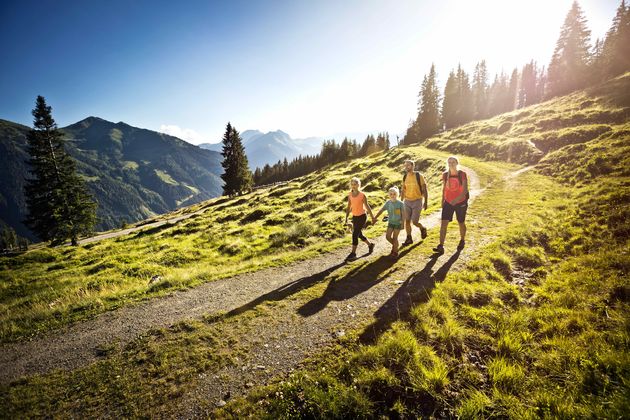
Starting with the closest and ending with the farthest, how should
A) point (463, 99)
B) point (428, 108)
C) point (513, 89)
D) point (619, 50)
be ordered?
point (619, 50) < point (428, 108) < point (463, 99) < point (513, 89)

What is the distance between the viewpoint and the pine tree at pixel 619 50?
5122 centimetres

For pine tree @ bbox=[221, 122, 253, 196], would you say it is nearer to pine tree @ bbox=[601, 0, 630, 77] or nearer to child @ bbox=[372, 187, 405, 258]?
child @ bbox=[372, 187, 405, 258]

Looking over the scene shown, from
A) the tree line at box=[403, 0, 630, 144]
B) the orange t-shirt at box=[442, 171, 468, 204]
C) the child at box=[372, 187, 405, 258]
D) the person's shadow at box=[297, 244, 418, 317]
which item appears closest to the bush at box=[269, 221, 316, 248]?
the person's shadow at box=[297, 244, 418, 317]

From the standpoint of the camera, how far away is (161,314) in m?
7.13

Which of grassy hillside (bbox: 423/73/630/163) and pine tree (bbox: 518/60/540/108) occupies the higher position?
pine tree (bbox: 518/60/540/108)

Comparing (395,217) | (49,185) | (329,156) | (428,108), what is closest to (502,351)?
(395,217)

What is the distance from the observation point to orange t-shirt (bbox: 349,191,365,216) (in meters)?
9.93

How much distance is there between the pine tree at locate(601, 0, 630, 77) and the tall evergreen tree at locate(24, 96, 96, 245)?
97.7m

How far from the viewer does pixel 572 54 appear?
2191 inches

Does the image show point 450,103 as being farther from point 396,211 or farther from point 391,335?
point 391,335

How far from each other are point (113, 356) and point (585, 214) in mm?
16310

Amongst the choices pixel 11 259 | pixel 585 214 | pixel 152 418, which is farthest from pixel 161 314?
pixel 11 259

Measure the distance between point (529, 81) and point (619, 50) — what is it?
40328 millimetres

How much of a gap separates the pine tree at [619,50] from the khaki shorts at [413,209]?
73.7 meters
